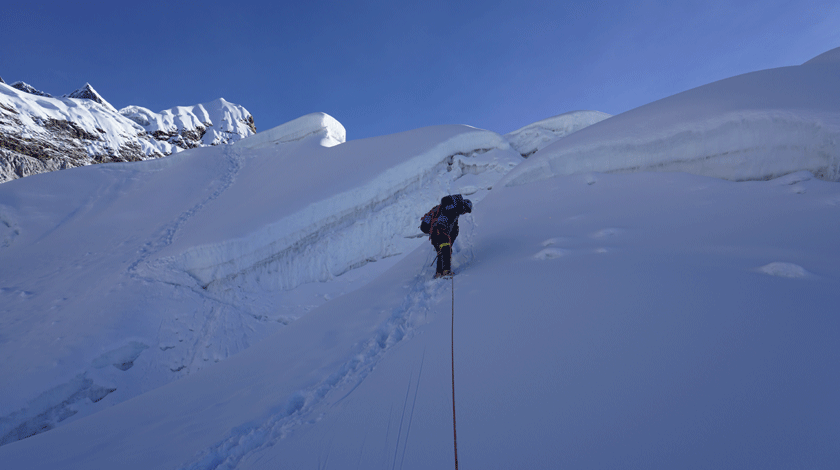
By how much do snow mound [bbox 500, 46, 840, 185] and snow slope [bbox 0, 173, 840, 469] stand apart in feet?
1.45

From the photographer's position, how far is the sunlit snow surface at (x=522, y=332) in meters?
1.12

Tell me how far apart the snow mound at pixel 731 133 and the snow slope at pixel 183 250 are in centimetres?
517

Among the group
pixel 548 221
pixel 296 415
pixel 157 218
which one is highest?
pixel 157 218

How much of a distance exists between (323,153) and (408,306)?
34.9 feet

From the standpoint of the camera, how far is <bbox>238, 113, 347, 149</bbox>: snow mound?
53.5ft

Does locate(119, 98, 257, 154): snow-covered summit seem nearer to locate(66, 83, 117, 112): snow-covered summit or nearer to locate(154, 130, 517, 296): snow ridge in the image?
locate(66, 83, 117, 112): snow-covered summit

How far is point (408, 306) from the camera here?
318 centimetres

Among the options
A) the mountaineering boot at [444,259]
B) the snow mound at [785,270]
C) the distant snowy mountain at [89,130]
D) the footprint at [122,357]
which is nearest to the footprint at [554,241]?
the mountaineering boot at [444,259]

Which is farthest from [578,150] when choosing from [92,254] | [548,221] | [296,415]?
[92,254]

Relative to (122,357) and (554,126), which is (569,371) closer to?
(122,357)

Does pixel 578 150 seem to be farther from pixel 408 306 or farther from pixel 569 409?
pixel 569 409

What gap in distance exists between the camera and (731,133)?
161 inches

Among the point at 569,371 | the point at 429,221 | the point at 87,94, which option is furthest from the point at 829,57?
the point at 87,94

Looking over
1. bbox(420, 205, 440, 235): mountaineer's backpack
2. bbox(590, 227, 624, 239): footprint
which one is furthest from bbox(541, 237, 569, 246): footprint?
bbox(420, 205, 440, 235): mountaineer's backpack
